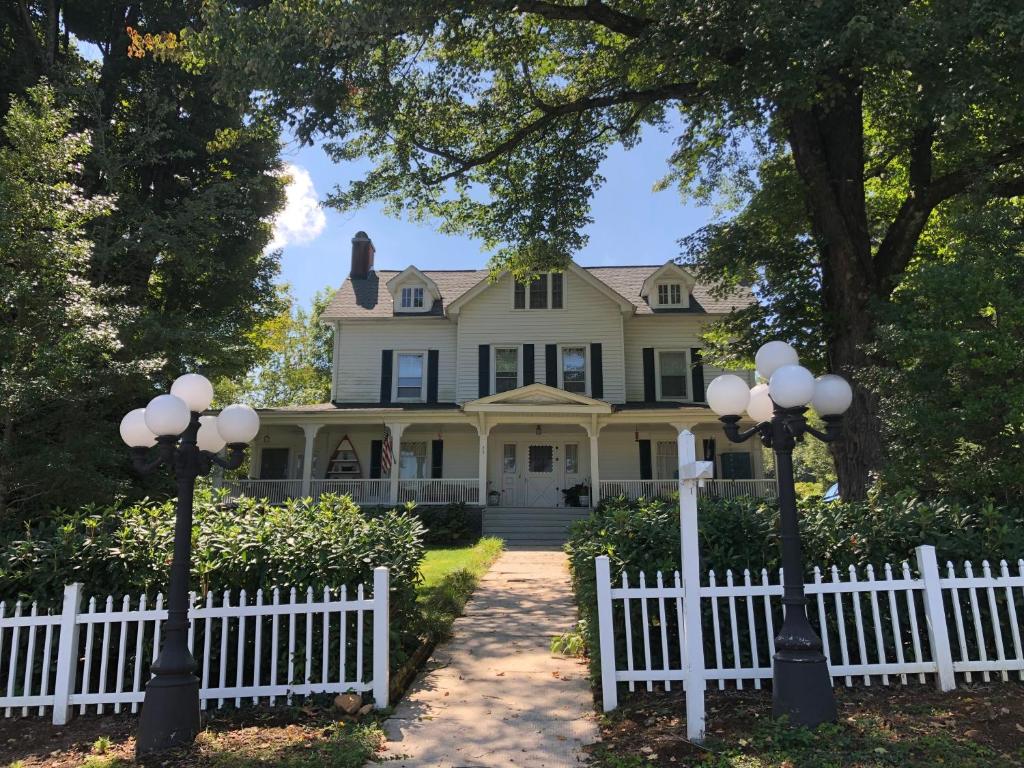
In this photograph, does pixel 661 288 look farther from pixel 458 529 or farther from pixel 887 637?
pixel 887 637

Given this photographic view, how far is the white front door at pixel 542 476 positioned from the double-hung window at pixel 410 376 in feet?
13.6

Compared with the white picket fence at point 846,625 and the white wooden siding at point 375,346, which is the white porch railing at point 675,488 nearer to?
the white wooden siding at point 375,346

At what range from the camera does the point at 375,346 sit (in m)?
21.2

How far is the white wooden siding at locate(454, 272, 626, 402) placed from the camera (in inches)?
809

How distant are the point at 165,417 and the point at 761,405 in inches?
169

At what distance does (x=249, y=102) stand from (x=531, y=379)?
12.5 metres

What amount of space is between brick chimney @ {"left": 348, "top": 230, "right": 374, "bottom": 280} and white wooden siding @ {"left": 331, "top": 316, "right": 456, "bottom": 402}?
3.87 meters

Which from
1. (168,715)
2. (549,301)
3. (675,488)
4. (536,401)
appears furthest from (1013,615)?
(549,301)

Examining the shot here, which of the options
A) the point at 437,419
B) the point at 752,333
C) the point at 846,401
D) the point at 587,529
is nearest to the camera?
the point at 846,401

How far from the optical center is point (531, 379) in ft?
67.1

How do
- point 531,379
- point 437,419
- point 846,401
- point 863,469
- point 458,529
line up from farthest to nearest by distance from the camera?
point 531,379, point 437,419, point 458,529, point 863,469, point 846,401

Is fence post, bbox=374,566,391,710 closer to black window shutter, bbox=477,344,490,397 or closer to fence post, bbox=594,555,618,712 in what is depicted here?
fence post, bbox=594,555,618,712

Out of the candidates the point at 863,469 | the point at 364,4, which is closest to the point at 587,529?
the point at 863,469

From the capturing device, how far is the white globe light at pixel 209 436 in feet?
16.2
